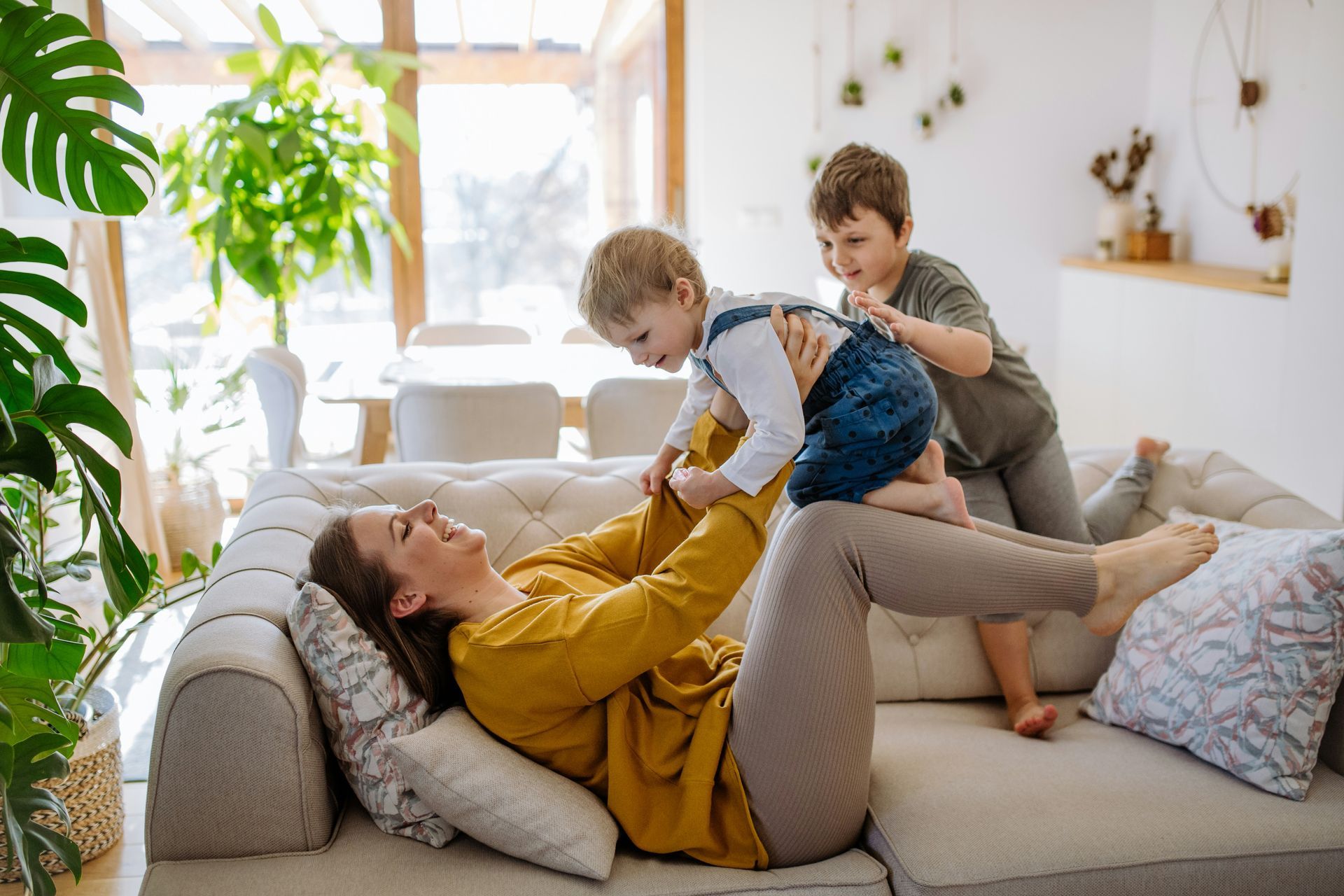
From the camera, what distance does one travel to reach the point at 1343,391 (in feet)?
10.9

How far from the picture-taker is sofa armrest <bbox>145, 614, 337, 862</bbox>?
1.49m

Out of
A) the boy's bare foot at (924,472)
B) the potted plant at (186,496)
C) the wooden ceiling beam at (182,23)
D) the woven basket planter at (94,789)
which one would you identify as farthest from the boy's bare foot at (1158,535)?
the wooden ceiling beam at (182,23)

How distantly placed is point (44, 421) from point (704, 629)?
0.90 metres

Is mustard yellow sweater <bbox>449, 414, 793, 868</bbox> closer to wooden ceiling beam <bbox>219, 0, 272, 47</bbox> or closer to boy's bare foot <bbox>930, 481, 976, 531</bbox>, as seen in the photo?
boy's bare foot <bbox>930, 481, 976, 531</bbox>

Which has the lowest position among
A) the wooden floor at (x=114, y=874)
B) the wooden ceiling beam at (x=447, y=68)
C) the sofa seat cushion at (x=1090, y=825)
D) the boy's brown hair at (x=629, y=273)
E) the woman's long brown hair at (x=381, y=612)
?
the wooden floor at (x=114, y=874)

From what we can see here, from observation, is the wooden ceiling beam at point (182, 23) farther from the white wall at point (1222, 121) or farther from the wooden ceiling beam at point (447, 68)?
the white wall at point (1222, 121)

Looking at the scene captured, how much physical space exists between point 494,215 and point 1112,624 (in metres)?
4.59

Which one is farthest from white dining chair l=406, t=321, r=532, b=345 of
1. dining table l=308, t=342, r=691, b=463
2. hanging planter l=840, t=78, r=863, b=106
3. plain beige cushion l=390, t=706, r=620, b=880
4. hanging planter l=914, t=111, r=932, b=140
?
plain beige cushion l=390, t=706, r=620, b=880

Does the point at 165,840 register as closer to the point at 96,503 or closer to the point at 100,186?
the point at 96,503

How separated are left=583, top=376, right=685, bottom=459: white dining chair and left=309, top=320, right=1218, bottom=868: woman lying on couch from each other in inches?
57.0

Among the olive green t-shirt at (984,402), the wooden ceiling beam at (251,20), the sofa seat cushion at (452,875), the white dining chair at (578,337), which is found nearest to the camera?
the sofa seat cushion at (452,875)

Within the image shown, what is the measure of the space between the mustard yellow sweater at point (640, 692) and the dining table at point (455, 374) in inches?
60.0

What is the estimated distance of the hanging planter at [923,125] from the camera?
5.39 metres

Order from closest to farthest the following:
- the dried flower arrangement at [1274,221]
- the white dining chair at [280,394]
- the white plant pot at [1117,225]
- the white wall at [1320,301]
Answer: the white wall at [1320,301]
the white dining chair at [280,394]
the dried flower arrangement at [1274,221]
the white plant pot at [1117,225]
